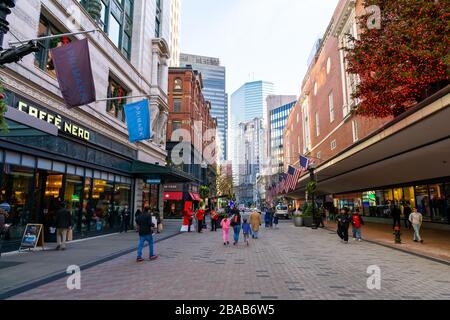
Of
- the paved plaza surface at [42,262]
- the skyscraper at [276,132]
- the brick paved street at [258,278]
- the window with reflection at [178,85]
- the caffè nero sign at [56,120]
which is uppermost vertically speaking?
the skyscraper at [276,132]

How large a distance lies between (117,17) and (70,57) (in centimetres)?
1493

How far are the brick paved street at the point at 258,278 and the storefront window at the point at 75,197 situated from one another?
618 cm

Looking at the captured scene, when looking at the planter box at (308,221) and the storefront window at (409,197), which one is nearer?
the storefront window at (409,197)

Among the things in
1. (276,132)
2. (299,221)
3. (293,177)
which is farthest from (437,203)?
(276,132)

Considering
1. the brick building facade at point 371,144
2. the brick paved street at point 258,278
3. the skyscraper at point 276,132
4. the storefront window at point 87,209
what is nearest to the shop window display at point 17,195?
the storefront window at point 87,209

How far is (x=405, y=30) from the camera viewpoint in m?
13.6

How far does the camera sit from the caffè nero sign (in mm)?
12070

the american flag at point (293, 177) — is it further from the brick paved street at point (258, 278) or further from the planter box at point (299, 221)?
the brick paved street at point (258, 278)

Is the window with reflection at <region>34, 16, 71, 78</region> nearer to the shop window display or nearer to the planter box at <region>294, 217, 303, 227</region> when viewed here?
the shop window display

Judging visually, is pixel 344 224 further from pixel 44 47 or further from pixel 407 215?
pixel 44 47

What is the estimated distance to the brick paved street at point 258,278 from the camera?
21.3 ft

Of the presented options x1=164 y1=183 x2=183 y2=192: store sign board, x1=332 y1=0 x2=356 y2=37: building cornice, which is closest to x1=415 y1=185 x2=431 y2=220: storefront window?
x1=332 y1=0 x2=356 y2=37: building cornice

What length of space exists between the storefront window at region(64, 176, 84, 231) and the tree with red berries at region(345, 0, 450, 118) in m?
15.6

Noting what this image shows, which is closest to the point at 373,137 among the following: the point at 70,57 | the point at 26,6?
the point at 70,57
